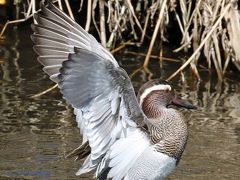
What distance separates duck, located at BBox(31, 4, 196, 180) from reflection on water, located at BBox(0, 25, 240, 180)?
46cm

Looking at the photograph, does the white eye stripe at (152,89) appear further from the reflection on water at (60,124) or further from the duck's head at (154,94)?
the reflection on water at (60,124)

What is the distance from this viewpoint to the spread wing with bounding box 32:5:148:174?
4762mm

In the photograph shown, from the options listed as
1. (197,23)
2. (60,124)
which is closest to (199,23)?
(197,23)

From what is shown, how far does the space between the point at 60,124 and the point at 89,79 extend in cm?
198

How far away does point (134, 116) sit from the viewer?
5.00 metres

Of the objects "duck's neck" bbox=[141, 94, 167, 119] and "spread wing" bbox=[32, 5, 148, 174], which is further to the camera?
"duck's neck" bbox=[141, 94, 167, 119]

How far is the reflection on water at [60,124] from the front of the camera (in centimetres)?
584

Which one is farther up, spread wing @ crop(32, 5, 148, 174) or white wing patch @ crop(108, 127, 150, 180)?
spread wing @ crop(32, 5, 148, 174)

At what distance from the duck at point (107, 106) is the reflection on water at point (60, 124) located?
1.52ft

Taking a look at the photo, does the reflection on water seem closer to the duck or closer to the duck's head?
the duck

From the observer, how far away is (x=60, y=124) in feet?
22.1

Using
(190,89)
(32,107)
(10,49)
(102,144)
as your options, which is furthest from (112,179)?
(10,49)

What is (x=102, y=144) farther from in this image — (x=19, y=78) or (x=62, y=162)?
(x=19, y=78)

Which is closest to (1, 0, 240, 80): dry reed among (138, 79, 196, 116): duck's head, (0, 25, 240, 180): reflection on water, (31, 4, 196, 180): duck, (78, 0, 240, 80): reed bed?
(78, 0, 240, 80): reed bed
